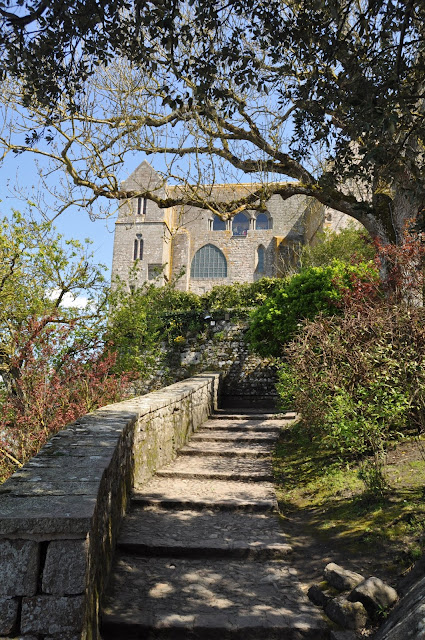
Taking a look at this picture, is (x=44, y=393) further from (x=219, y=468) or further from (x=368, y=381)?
(x=368, y=381)

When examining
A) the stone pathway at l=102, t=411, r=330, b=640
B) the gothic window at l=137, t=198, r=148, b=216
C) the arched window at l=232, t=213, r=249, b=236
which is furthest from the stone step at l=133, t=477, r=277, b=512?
the gothic window at l=137, t=198, r=148, b=216

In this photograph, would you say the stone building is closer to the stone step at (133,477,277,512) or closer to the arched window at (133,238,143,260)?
the arched window at (133,238,143,260)

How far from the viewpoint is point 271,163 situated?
1044cm

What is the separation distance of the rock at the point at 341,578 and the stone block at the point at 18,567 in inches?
82.9

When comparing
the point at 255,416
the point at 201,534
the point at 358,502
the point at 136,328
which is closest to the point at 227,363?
the point at 136,328

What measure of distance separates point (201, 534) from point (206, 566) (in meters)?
0.54

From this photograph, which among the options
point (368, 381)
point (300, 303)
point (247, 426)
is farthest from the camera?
point (300, 303)

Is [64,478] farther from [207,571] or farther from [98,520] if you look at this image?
[207,571]

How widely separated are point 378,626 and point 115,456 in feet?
7.31

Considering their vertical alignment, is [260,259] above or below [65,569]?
above

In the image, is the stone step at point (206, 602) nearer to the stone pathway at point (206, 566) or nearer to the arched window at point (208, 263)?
the stone pathway at point (206, 566)

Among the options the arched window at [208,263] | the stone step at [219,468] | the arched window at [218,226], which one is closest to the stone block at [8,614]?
Answer: the stone step at [219,468]

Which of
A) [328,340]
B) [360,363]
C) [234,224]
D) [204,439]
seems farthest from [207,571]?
[234,224]

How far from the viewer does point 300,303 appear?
11.3 meters
